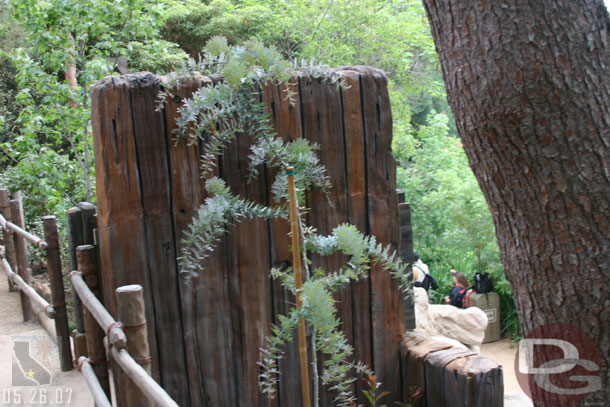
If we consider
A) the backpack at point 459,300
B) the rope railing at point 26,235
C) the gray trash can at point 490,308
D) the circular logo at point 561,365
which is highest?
the rope railing at point 26,235

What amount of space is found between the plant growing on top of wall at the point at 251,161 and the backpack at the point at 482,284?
22.0 ft

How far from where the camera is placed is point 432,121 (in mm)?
11062

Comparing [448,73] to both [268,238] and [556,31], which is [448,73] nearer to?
[556,31]

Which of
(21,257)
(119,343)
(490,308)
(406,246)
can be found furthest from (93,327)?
(490,308)

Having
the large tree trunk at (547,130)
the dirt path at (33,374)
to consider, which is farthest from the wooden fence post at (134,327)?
the dirt path at (33,374)

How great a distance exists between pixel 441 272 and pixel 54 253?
727 cm

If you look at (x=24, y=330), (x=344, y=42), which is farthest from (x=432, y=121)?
(x=24, y=330)

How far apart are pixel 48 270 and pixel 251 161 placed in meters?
1.99

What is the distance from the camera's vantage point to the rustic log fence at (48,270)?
3.34m

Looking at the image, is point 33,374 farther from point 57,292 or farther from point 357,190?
point 357,190

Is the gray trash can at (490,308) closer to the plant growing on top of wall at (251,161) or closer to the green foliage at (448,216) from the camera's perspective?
the green foliage at (448,216)

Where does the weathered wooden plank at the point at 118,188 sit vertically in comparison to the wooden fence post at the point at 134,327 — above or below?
above

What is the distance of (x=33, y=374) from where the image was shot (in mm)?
3184

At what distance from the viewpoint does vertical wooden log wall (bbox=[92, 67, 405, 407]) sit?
183 centimetres
